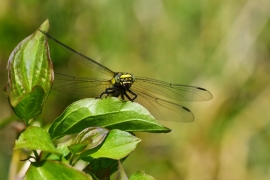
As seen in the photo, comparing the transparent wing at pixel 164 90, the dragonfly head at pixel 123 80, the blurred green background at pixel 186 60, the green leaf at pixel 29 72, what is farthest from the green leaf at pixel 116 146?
the blurred green background at pixel 186 60

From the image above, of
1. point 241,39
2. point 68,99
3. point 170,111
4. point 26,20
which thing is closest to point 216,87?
point 241,39

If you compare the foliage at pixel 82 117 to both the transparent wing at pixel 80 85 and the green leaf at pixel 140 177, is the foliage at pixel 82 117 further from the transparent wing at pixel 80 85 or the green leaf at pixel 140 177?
the transparent wing at pixel 80 85

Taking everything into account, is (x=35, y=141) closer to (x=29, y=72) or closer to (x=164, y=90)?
(x=29, y=72)

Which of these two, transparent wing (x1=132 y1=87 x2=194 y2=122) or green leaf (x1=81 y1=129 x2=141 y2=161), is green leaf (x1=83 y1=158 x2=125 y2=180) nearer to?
green leaf (x1=81 y1=129 x2=141 y2=161)

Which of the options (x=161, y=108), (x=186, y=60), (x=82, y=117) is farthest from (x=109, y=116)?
(x=186, y=60)

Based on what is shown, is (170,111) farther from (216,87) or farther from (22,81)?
(216,87)
